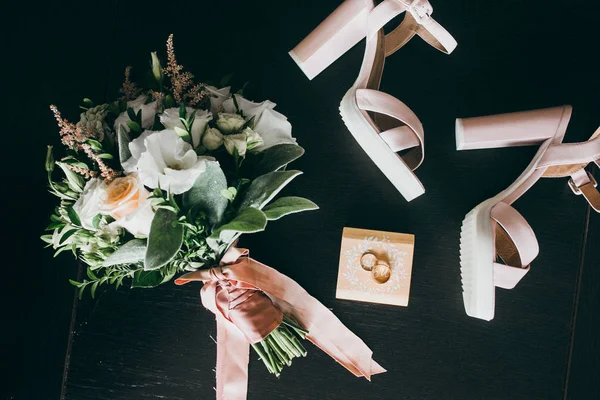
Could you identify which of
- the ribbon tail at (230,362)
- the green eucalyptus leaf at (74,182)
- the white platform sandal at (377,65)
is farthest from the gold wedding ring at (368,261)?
the green eucalyptus leaf at (74,182)

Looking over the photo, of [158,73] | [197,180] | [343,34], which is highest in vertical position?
[343,34]

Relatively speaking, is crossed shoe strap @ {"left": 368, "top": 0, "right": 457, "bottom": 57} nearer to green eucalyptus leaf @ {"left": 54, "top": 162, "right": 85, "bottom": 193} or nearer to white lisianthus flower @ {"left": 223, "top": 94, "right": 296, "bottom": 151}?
white lisianthus flower @ {"left": 223, "top": 94, "right": 296, "bottom": 151}

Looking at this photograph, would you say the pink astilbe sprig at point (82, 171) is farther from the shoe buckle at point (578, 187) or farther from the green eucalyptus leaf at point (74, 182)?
the shoe buckle at point (578, 187)

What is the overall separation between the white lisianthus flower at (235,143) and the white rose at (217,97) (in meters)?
0.08

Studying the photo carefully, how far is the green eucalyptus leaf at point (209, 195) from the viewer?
0.57 metres

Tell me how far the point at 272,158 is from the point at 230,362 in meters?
0.34

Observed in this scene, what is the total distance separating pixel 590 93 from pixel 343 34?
0.40m

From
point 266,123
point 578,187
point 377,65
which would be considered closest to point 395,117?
point 377,65

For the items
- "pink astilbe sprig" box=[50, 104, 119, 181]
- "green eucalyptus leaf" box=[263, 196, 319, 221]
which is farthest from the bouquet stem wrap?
"pink astilbe sprig" box=[50, 104, 119, 181]

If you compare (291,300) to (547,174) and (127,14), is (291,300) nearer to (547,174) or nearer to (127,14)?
→ (547,174)

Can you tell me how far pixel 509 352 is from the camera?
77cm

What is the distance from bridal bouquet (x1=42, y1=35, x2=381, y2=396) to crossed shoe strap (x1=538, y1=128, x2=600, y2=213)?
0.38 metres

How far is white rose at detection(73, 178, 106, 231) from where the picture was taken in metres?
0.54

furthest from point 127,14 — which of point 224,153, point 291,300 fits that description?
point 291,300
